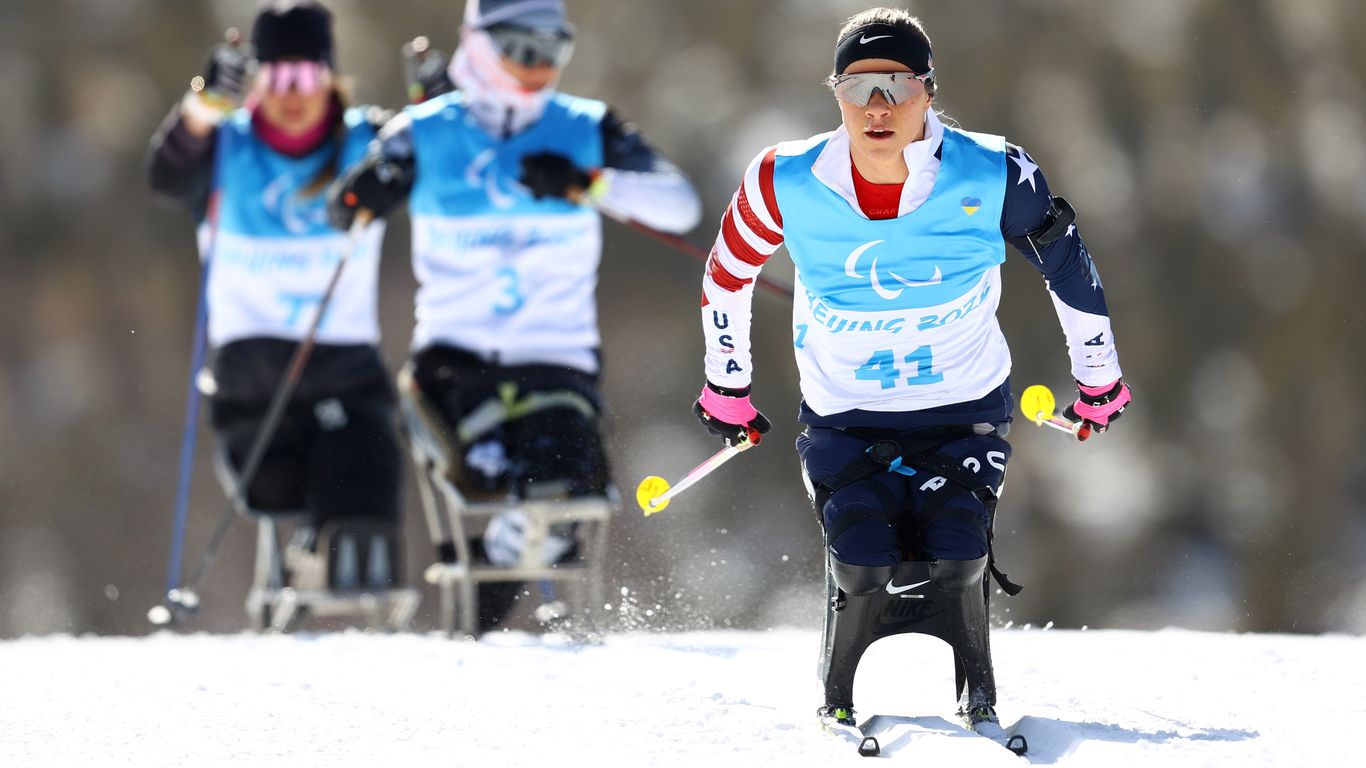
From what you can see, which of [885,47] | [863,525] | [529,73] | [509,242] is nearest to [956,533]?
[863,525]

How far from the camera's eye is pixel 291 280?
836 cm

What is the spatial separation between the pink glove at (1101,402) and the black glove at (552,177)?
2461 millimetres

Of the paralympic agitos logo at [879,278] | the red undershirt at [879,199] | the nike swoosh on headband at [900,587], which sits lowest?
the nike swoosh on headband at [900,587]

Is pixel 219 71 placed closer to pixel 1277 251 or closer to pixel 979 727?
pixel 979 727

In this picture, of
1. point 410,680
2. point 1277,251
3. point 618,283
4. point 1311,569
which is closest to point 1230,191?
point 1277,251

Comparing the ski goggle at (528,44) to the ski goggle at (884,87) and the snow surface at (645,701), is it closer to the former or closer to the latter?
the snow surface at (645,701)

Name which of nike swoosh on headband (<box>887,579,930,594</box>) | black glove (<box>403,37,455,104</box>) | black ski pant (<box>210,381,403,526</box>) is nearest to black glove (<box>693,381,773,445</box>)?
nike swoosh on headband (<box>887,579,930,594</box>)

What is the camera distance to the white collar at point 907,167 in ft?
16.8

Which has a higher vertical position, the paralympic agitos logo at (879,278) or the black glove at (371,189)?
the black glove at (371,189)

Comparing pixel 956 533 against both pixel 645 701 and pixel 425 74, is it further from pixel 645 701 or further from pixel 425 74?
pixel 425 74

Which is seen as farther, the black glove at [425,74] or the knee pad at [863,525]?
the black glove at [425,74]

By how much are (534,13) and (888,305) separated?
287 centimetres

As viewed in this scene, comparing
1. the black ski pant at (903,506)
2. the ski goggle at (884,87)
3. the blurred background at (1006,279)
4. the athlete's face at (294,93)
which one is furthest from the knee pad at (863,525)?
the blurred background at (1006,279)

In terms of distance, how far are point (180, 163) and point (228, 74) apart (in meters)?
0.40
